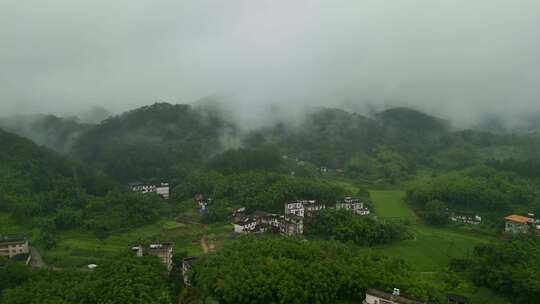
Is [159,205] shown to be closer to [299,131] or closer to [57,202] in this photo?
[57,202]

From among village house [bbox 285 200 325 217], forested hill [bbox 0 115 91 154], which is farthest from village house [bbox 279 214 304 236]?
forested hill [bbox 0 115 91 154]

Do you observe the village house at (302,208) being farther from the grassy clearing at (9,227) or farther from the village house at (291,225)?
the grassy clearing at (9,227)

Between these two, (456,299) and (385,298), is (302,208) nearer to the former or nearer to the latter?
(456,299)

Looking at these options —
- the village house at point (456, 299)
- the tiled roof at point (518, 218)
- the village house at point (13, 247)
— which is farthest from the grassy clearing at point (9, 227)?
the tiled roof at point (518, 218)

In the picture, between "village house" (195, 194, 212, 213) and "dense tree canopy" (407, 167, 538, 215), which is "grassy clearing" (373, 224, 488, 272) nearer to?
"dense tree canopy" (407, 167, 538, 215)

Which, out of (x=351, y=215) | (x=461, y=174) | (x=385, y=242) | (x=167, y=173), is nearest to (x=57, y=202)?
(x=167, y=173)

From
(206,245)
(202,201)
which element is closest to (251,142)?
(202,201)
